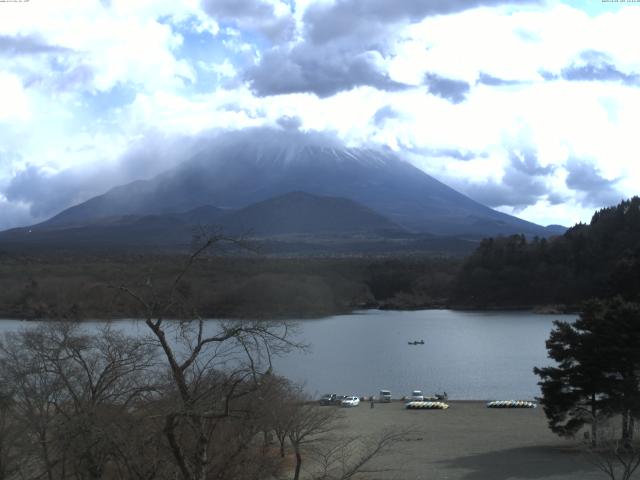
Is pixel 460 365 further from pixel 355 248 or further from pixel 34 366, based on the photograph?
pixel 355 248

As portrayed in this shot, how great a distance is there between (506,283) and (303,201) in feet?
353

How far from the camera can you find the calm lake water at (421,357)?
114 feet

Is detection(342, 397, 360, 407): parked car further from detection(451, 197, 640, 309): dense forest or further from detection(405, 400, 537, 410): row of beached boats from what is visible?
detection(451, 197, 640, 309): dense forest

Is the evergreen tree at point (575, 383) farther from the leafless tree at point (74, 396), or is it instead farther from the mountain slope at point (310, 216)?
the mountain slope at point (310, 216)

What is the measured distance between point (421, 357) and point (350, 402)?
665 inches

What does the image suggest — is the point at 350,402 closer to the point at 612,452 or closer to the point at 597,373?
the point at 597,373

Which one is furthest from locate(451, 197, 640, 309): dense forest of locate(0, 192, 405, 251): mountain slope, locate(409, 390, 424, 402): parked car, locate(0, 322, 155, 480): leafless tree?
locate(0, 322, 155, 480): leafless tree

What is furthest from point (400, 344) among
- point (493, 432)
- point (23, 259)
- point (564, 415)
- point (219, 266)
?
point (23, 259)

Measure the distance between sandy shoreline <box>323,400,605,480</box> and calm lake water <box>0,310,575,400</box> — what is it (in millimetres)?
3476

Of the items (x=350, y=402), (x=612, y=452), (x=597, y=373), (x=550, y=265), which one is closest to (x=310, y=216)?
(x=550, y=265)

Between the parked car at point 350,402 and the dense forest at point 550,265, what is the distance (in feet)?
177

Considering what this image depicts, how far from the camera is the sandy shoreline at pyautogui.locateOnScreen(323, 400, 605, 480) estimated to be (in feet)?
57.3

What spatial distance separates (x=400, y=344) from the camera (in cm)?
5141

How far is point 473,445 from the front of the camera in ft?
70.0
